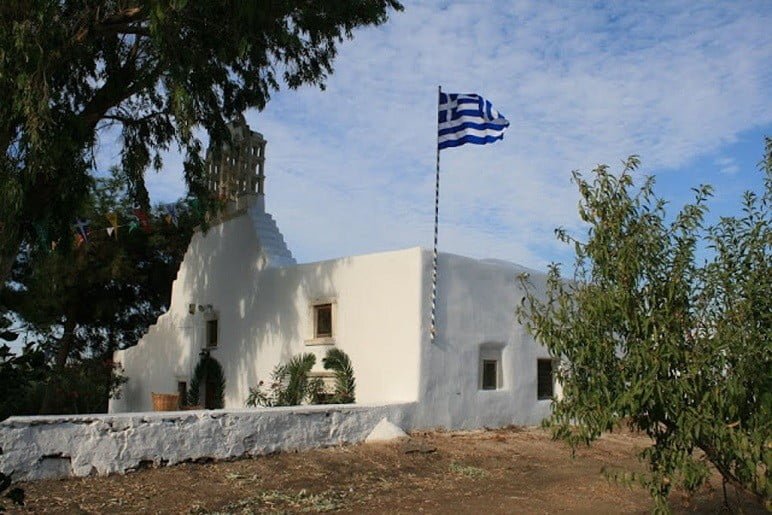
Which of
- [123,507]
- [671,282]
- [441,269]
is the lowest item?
[123,507]

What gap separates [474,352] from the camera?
15852mm

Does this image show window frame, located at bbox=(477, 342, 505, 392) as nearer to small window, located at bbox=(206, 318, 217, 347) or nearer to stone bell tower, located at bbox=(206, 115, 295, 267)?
stone bell tower, located at bbox=(206, 115, 295, 267)

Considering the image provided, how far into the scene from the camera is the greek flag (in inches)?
617

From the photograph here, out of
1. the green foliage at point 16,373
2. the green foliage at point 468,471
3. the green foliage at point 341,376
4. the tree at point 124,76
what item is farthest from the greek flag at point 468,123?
the green foliage at point 16,373

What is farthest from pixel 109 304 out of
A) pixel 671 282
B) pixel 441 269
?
pixel 671 282

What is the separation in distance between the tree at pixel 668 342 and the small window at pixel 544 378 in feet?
38.1

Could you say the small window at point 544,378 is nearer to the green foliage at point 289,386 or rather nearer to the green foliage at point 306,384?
the green foliage at point 306,384

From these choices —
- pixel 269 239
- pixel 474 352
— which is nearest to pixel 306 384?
pixel 474 352

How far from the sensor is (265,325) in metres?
18.3

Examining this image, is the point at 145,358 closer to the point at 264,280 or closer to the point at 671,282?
the point at 264,280

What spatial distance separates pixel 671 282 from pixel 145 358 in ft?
65.0

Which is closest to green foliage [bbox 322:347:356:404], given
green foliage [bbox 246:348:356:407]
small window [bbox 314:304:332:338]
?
green foliage [bbox 246:348:356:407]

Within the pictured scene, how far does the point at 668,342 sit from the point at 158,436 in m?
8.09

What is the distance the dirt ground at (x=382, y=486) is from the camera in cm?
895
